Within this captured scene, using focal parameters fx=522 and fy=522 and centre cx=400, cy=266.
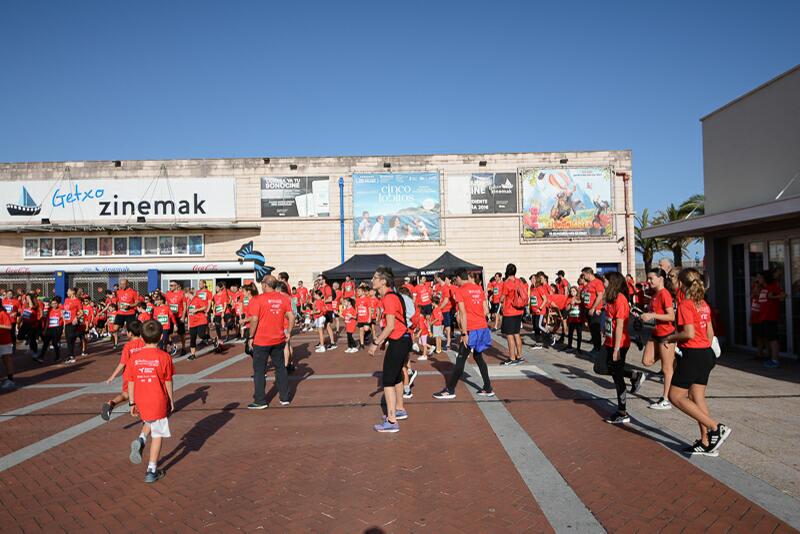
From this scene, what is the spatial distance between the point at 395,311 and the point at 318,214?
76.1 ft

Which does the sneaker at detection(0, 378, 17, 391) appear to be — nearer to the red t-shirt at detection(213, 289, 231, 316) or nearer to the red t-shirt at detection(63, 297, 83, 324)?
the red t-shirt at detection(63, 297, 83, 324)

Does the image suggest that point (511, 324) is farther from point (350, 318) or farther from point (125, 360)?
point (125, 360)

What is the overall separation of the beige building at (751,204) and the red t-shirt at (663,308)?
12.2ft

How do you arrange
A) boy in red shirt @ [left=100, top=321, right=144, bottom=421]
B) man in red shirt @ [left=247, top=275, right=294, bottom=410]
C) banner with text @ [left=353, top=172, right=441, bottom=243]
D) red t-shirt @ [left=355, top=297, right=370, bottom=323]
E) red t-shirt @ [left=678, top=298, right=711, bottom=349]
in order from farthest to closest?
1. banner with text @ [left=353, top=172, right=441, bottom=243]
2. red t-shirt @ [left=355, top=297, right=370, bottom=323]
3. man in red shirt @ [left=247, top=275, right=294, bottom=410]
4. boy in red shirt @ [left=100, top=321, right=144, bottom=421]
5. red t-shirt @ [left=678, top=298, right=711, bottom=349]

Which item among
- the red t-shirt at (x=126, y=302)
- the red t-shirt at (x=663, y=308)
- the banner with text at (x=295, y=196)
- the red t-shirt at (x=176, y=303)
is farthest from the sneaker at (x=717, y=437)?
the banner with text at (x=295, y=196)

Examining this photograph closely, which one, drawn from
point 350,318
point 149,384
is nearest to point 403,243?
point 350,318

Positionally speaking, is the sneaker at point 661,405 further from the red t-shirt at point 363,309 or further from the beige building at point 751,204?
the red t-shirt at point 363,309

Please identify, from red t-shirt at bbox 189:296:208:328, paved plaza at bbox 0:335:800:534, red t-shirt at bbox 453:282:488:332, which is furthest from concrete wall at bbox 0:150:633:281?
red t-shirt at bbox 453:282:488:332

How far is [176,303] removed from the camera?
12.8 meters

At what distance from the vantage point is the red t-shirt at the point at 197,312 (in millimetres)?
12898

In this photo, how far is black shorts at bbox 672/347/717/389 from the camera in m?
5.00

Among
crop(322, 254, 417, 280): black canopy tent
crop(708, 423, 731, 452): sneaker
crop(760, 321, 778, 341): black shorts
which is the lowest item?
crop(708, 423, 731, 452): sneaker

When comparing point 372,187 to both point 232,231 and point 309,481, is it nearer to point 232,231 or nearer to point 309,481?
point 232,231

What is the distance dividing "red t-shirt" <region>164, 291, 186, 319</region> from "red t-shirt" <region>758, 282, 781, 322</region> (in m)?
12.6
